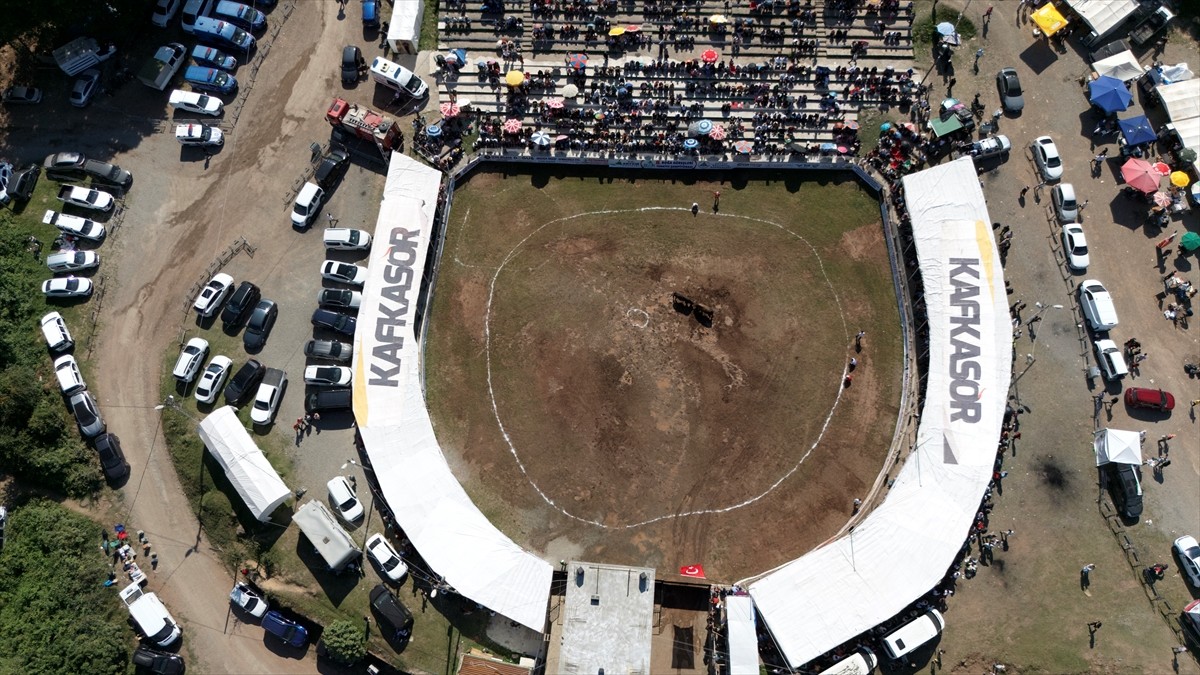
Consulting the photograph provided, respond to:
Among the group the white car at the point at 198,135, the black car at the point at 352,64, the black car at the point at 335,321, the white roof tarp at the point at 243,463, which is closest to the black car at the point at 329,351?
the black car at the point at 335,321

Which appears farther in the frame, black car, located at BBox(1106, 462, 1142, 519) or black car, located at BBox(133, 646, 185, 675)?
black car, located at BBox(1106, 462, 1142, 519)

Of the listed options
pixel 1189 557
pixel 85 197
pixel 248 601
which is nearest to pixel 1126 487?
pixel 1189 557

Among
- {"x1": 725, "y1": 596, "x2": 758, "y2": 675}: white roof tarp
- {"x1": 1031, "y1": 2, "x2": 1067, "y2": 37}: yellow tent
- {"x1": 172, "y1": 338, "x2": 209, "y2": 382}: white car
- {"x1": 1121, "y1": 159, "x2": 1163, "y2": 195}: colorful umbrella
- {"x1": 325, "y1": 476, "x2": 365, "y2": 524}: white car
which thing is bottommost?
{"x1": 725, "y1": 596, "x2": 758, "y2": 675}: white roof tarp

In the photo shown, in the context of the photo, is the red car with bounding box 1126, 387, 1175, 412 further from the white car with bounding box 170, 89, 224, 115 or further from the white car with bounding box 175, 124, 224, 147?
the white car with bounding box 170, 89, 224, 115

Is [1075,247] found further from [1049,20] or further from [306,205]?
[306,205]

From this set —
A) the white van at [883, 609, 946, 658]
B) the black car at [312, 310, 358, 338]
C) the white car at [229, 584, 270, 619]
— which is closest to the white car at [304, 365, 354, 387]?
the black car at [312, 310, 358, 338]

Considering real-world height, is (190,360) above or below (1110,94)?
below
